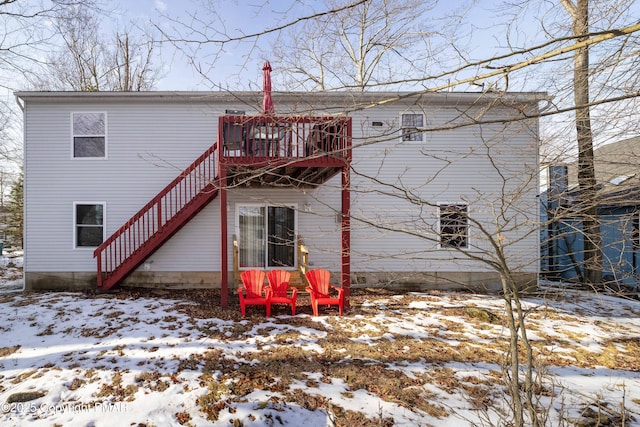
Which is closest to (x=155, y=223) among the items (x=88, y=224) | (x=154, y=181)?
(x=154, y=181)

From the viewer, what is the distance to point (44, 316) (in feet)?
18.4

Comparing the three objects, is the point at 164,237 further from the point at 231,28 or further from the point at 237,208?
the point at 231,28

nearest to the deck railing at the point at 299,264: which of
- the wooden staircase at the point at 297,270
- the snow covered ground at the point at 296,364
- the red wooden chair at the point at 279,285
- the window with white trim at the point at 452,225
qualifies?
Result: the wooden staircase at the point at 297,270

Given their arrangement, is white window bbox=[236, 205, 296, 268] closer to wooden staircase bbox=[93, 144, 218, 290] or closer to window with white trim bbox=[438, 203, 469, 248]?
wooden staircase bbox=[93, 144, 218, 290]

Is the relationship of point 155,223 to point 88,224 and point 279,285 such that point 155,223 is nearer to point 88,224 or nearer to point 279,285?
point 88,224

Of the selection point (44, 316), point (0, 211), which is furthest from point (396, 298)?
point (0, 211)

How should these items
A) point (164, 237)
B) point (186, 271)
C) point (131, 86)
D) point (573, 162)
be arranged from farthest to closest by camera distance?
point (131, 86) < point (186, 271) < point (164, 237) < point (573, 162)

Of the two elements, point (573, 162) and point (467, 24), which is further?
point (573, 162)

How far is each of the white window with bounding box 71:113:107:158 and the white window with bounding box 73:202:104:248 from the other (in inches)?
55.4

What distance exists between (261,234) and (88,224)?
185 inches

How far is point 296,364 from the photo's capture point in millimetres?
3947

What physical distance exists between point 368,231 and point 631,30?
635 centimetres

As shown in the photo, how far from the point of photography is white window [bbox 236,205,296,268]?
8.03 m

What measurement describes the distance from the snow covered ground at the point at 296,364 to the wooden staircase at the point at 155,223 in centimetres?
94
